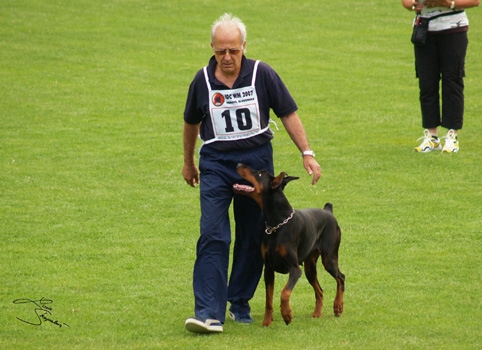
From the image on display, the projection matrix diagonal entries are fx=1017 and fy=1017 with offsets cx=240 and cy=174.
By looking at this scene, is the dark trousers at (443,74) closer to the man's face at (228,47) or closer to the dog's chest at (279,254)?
the man's face at (228,47)

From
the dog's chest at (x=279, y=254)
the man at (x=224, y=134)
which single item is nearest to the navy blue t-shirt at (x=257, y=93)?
the man at (x=224, y=134)

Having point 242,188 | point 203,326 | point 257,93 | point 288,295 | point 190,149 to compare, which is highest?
point 257,93

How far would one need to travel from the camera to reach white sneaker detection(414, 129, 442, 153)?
1355 cm

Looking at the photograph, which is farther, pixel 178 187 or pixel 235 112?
pixel 178 187

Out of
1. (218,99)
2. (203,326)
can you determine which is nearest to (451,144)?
(218,99)

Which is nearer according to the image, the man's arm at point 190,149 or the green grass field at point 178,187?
the green grass field at point 178,187

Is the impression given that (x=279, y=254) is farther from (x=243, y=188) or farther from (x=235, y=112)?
(x=235, y=112)

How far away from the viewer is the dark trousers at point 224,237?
7.03m

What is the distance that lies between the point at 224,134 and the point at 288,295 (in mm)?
1205

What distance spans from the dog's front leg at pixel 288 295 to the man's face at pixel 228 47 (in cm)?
145

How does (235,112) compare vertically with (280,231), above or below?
above

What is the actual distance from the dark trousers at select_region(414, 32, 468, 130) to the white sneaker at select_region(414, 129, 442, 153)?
147mm

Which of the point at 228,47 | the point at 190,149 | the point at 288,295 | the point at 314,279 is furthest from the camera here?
the point at 314,279

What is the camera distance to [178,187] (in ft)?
39.2
